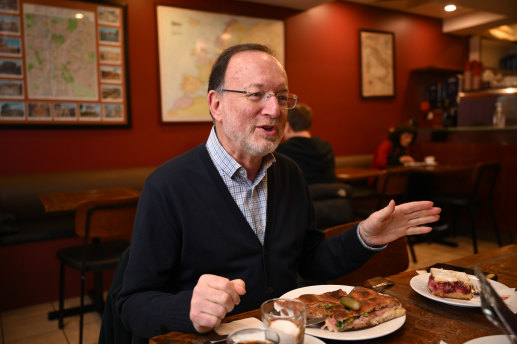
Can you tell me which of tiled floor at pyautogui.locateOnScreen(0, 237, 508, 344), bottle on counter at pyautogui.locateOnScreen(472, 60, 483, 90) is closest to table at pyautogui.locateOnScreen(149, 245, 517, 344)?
tiled floor at pyautogui.locateOnScreen(0, 237, 508, 344)

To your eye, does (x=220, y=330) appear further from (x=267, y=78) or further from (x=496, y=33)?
(x=496, y=33)

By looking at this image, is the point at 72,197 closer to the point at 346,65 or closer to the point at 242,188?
the point at 242,188

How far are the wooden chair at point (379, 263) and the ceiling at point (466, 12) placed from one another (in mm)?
3790

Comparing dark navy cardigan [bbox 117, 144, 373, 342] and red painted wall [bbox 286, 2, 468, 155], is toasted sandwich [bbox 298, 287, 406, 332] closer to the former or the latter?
dark navy cardigan [bbox 117, 144, 373, 342]

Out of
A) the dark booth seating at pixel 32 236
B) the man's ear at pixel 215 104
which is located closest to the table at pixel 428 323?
the man's ear at pixel 215 104

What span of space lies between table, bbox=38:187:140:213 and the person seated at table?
5.53 feet

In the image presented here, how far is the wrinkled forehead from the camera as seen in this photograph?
4.29 ft

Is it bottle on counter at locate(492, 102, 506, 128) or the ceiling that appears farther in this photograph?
bottle on counter at locate(492, 102, 506, 128)

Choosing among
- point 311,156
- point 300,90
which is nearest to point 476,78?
point 300,90

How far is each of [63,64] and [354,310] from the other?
143 inches

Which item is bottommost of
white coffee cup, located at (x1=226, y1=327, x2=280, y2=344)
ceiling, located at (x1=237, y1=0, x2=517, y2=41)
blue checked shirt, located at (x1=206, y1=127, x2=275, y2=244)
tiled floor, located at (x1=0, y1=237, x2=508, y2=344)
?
tiled floor, located at (x1=0, y1=237, x2=508, y2=344)

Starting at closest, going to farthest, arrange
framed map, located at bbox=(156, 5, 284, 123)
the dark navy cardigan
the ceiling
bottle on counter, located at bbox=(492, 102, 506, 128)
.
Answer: the dark navy cardigan, framed map, located at bbox=(156, 5, 284, 123), the ceiling, bottle on counter, located at bbox=(492, 102, 506, 128)

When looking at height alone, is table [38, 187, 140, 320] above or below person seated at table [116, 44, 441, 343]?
below

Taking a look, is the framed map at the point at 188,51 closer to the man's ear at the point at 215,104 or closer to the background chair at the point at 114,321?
the man's ear at the point at 215,104
